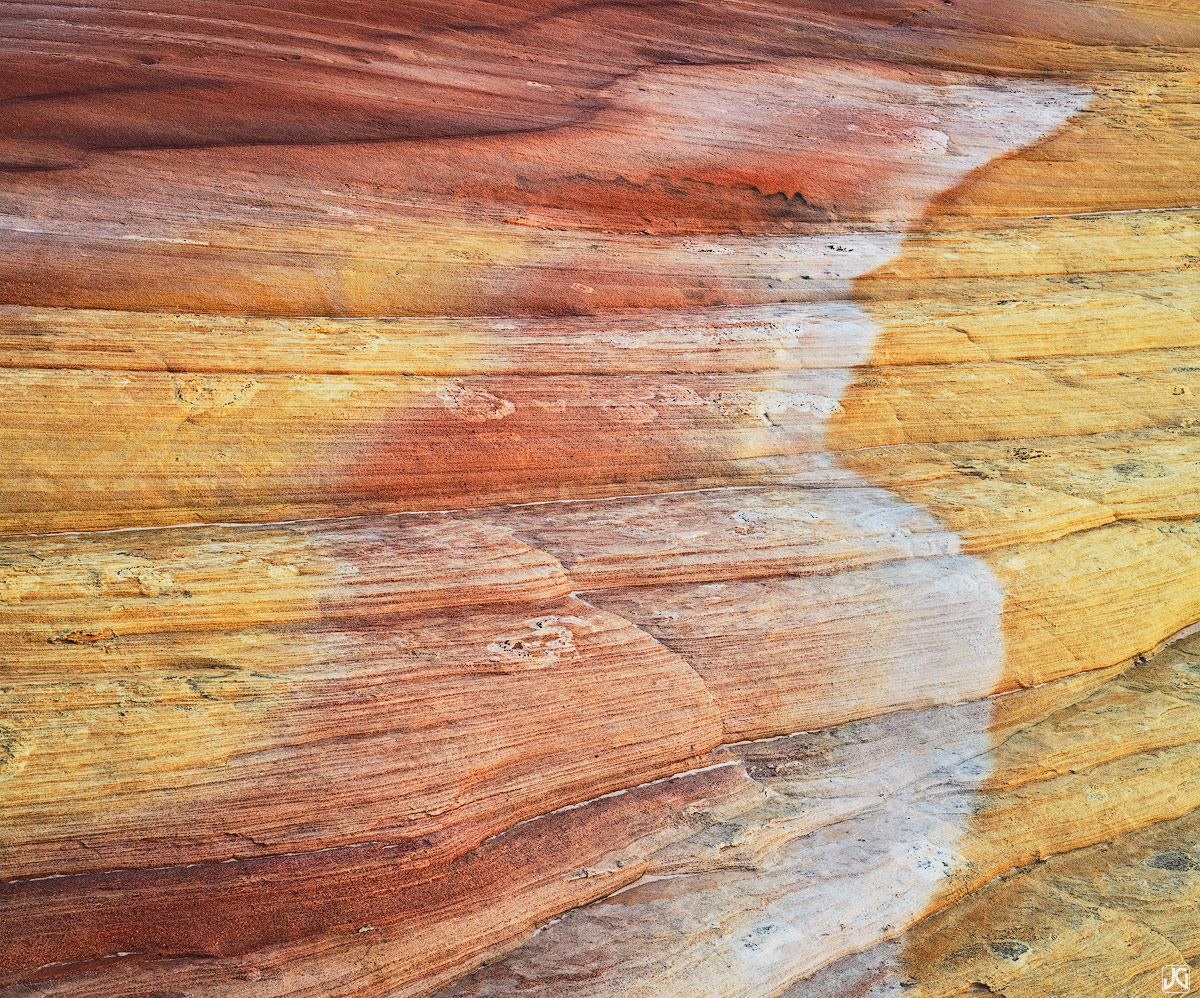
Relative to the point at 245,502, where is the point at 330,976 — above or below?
below

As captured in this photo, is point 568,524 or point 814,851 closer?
point 814,851

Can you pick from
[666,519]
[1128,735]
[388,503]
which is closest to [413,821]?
[388,503]

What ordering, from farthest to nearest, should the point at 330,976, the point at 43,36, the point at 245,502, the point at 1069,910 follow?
1. the point at 43,36
2. the point at 245,502
3. the point at 1069,910
4. the point at 330,976

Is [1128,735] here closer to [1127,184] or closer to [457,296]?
[457,296]

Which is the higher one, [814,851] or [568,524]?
[568,524]
